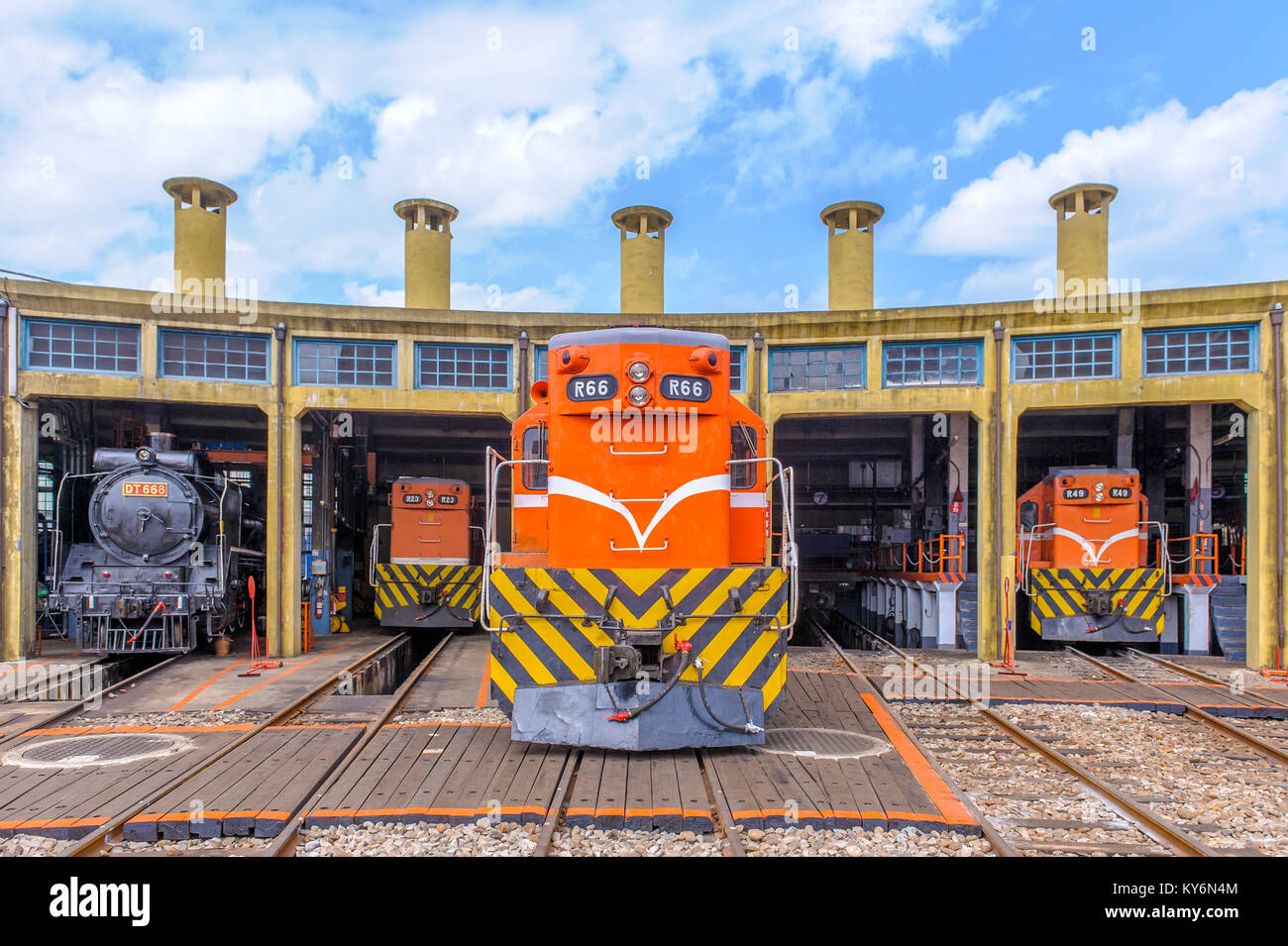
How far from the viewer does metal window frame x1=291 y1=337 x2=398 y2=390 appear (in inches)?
498

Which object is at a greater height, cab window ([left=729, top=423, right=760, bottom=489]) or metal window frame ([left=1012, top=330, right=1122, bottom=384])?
metal window frame ([left=1012, top=330, right=1122, bottom=384])

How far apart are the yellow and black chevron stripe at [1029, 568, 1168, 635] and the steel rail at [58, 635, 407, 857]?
10.5 meters

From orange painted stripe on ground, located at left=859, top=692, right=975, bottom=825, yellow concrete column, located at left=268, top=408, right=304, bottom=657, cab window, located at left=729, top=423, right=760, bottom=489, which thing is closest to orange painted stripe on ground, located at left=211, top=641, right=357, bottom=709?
yellow concrete column, located at left=268, top=408, right=304, bottom=657

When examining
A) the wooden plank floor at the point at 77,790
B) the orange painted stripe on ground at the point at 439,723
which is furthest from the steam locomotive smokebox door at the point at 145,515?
Result: the orange painted stripe on ground at the point at 439,723

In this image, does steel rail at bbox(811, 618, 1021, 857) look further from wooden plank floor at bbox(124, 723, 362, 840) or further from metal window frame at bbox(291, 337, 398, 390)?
metal window frame at bbox(291, 337, 398, 390)

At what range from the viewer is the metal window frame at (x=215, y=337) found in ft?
40.2

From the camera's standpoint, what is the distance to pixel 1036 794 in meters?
5.66

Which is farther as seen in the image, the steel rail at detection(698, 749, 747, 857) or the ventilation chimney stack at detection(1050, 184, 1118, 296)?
the ventilation chimney stack at detection(1050, 184, 1118, 296)

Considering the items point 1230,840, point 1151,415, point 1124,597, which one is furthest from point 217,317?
point 1151,415

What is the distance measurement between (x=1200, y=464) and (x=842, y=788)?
42.3 ft

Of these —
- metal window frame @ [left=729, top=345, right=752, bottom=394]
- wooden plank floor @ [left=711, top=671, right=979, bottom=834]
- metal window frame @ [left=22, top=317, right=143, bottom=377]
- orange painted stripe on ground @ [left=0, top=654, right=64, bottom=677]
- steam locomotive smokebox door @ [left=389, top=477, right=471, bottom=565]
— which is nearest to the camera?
wooden plank floor @ [left=711, top=671, right=979, bottom=834]

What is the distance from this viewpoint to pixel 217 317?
486 inches

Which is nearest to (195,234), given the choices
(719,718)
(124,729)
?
(124,729)

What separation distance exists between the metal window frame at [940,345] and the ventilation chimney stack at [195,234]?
1212 cm
